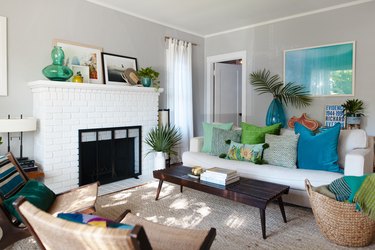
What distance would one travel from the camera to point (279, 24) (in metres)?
4.75

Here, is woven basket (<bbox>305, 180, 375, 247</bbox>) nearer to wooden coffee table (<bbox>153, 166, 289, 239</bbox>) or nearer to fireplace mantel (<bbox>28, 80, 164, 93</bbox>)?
wooden coffee table (<bbox>153, 166, 289, 239</bbox>)

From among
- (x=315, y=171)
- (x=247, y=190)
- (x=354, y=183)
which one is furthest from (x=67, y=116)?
(x=354, y=183)

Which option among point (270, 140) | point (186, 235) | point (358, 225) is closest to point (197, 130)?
point (270, 140)

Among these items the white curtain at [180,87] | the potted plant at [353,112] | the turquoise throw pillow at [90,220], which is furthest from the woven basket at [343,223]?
the white curtain at [180,87]

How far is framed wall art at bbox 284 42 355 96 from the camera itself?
159 inches

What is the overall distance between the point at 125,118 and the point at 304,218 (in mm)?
2787

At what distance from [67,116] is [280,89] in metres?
3.45

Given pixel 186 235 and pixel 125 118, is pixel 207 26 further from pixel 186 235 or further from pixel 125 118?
pixel 186 235

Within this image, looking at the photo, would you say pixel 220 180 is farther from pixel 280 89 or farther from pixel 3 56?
pixel 3 56

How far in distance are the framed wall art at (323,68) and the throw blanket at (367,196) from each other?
101 inches

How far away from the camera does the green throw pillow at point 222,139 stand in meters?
3.55

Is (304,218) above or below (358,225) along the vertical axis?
below

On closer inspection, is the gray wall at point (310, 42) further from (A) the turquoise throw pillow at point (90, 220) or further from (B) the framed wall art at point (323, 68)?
(A) the turquoise throw pillow at point (90, 220)

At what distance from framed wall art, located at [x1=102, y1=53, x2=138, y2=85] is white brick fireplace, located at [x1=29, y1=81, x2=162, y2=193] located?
0.30 m
